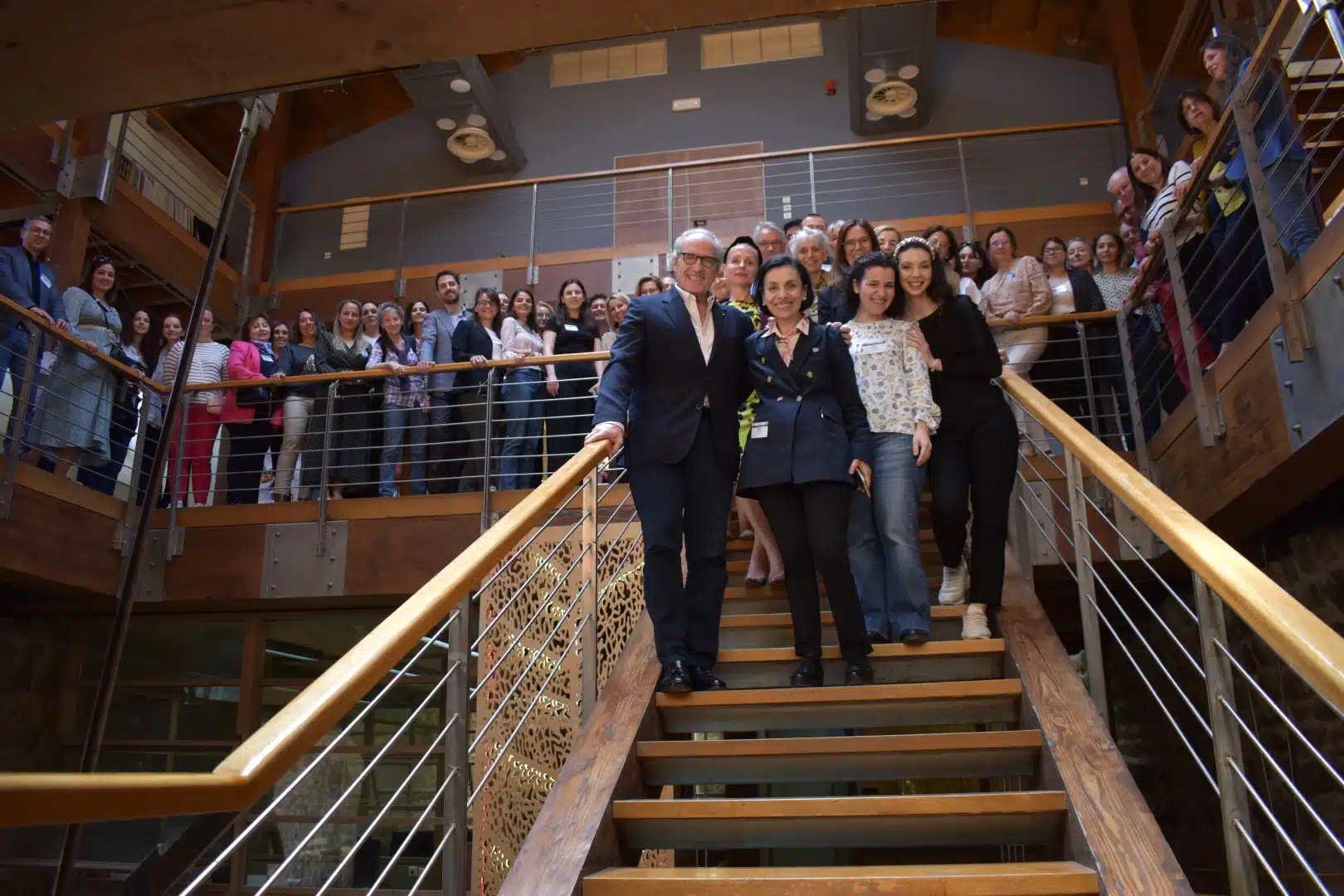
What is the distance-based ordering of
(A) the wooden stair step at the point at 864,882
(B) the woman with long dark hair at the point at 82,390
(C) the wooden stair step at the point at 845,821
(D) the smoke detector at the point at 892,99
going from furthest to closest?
(D) the smoke detector at the point at 892,99 → (B) the woman with long dark hair at the point at 82,390 → (C) the wooden stair step at the point at 845,821 → (A) the wooden stair step at the point at 864,882

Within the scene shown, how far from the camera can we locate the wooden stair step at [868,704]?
2965 millimetres

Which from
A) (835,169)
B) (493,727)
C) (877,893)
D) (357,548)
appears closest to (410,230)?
(835,169)

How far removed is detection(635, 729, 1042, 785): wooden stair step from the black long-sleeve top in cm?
104

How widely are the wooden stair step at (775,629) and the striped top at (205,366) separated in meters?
4.03

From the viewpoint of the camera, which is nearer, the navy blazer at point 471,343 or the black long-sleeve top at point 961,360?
the black long-sleeve top at point 961,360

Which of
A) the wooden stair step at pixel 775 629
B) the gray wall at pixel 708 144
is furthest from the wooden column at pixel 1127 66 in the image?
the wooden stair step at pixel 775 629

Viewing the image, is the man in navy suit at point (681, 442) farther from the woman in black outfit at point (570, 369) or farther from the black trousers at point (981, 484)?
the woman in black outfit at point (570, 369)

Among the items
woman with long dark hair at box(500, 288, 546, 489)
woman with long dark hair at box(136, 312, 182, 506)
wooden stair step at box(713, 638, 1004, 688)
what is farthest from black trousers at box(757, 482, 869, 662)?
woman with long dark hair at box(136, 312, 182, 506)

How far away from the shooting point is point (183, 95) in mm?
1986

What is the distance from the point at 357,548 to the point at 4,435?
179 cm

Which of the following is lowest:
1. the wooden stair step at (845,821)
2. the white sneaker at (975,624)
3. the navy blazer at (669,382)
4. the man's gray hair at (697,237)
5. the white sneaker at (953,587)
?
the wooden stair step at (845,821)

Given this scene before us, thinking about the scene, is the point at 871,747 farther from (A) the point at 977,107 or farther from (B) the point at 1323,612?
(A) the point at 977,107

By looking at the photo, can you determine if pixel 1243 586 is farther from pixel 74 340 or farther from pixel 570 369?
pixel 74 340

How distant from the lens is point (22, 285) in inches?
214
